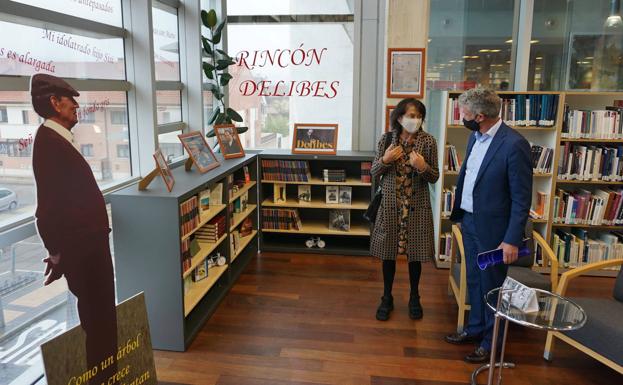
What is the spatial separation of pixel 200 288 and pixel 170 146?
5.12ft

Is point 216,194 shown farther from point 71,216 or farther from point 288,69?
point 288,69

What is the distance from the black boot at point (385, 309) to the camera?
146 inches

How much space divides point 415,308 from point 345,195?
1.66 metres

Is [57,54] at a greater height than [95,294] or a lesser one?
greater

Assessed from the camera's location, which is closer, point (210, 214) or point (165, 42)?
point (210, 214)

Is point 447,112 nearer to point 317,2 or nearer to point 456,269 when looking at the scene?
point 456,269

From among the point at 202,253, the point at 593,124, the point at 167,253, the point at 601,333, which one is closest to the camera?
the point at 601,333

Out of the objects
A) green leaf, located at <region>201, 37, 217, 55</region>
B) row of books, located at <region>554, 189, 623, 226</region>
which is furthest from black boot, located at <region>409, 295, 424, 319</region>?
green leaf, located at <region>201, 37, 217, 55</region>

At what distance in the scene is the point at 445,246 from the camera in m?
4.86

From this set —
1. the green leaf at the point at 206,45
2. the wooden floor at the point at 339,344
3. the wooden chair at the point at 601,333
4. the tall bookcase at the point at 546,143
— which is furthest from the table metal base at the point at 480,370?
the green leaf at the point at 206,45

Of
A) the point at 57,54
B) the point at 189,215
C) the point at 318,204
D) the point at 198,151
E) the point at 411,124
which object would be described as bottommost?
the point at 318,204

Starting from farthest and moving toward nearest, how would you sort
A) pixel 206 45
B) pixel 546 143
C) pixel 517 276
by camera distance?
pixel 206 45, pixel 546 143, pixel 517 276

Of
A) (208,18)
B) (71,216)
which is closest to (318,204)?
(208,18)

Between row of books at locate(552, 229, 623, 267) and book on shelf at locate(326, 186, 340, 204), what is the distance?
2.15 metres
